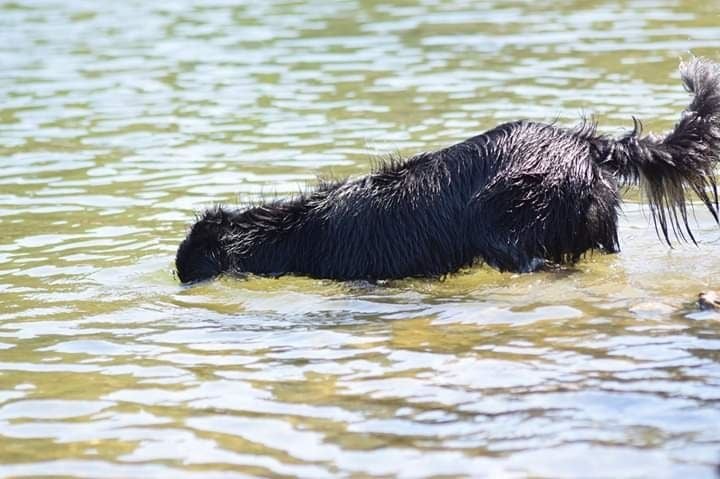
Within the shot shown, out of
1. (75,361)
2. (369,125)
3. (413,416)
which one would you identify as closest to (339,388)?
(413,416)

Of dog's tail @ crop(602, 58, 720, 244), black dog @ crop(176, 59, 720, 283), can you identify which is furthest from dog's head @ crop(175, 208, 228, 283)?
dog's tail @ crop(602, 58, 720, 244)

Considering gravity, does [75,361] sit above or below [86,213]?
below

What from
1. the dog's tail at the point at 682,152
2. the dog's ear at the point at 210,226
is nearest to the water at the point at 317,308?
the dog's ear at the point at 210,226

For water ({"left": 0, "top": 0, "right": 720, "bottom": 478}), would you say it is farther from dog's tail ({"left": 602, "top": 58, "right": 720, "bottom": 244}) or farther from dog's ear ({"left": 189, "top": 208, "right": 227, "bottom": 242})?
dog's tail ({"left": 602, "top": 58, "right": 720, "bottom": 244})

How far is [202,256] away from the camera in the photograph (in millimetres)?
7422

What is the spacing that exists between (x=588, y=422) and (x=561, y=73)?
25.9 ft

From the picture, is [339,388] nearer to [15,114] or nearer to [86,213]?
[86,213]

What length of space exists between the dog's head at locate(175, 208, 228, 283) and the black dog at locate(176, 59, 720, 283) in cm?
45

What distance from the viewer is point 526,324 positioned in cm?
595

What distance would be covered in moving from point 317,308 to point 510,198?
1.19m

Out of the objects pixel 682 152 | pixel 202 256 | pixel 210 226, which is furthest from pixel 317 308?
pixel 682 152

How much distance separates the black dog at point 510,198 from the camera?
6758 mm

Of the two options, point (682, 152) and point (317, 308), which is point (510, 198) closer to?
point (682, 152)

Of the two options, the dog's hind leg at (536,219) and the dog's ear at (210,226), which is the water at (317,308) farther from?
the dog's ear at (210,226)
